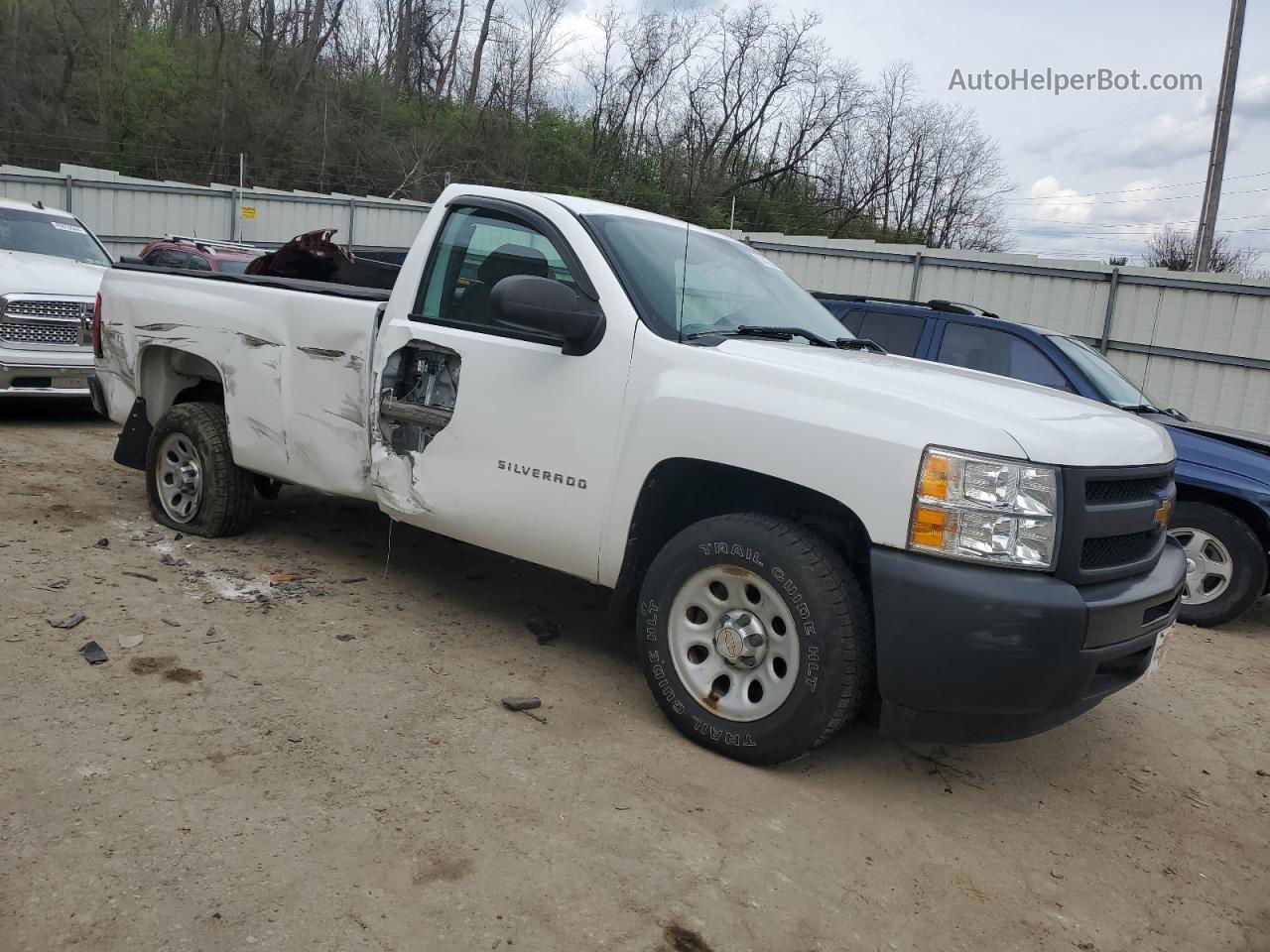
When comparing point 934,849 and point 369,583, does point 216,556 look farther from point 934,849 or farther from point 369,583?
point 934,849

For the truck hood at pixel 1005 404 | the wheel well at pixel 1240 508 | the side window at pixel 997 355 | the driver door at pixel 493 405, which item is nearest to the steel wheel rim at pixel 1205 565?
the wheel well at pixel 1240 508

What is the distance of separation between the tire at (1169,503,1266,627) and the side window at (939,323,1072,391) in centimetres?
111

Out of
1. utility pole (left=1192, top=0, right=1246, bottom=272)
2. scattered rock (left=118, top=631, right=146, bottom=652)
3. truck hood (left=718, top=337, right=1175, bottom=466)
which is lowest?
scattered rock (left=118, top=631, right=146, bottom=652)

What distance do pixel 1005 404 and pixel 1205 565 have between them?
3.80m

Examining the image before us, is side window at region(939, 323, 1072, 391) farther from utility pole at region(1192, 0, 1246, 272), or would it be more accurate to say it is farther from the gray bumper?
utility pole at region(1192, 0, 1246, 272)

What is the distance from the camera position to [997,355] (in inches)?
280

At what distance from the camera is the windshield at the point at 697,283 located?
4062mm

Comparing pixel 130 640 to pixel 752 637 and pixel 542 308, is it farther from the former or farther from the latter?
pixel 752 637

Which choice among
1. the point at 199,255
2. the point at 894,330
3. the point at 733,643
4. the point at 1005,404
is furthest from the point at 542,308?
the point at 199,255

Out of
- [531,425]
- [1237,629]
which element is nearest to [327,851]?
[531,425]

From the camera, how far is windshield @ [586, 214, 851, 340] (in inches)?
160

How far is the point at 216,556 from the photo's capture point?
542cm

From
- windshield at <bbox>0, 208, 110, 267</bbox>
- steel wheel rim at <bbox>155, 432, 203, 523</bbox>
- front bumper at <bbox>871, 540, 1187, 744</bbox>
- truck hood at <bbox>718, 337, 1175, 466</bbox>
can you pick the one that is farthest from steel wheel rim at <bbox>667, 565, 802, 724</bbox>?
windshield at <bbox>0, 208, 110, 267</bbox>

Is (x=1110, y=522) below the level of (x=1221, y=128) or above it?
below
